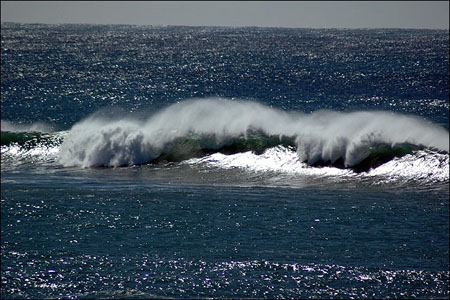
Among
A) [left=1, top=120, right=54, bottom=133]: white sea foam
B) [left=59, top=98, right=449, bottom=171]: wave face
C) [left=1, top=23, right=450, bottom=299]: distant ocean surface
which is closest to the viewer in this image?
[left=1, top=23, right=450, bottom=299]: distant ocean surface

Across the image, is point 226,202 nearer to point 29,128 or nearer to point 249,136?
point 249,136

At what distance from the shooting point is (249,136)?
74.5 ft

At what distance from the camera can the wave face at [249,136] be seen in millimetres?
20281

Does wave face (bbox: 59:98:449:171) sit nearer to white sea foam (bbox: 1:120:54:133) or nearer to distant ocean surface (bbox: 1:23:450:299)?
distant ocean surface (bbox: 1:23:450:299)

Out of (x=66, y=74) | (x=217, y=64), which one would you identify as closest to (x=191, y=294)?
(x=66, y=74)

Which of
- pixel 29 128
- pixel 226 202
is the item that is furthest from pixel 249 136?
pixel 29 128

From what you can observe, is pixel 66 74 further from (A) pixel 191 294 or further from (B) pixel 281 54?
(A) pixel 191 294

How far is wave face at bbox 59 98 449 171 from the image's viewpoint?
2028 cm

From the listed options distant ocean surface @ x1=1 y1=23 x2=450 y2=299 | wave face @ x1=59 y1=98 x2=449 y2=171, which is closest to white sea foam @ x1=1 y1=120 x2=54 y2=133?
distant ocean surface @ x1=1 y1=23 x2=450 y2=299

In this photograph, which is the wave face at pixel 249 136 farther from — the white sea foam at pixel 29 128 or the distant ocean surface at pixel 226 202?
the white sea foam at pixel 29 128

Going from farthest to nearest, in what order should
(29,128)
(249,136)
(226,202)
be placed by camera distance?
(29,128) → (249,136) → (226,202)

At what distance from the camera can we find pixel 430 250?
1216 cm

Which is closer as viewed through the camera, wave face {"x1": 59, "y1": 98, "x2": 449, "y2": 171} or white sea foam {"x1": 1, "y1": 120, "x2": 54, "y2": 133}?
wave face {"x1": 59, "y1": 98, "x2": 449, "y2": 171}

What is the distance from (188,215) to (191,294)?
422 centimetres
